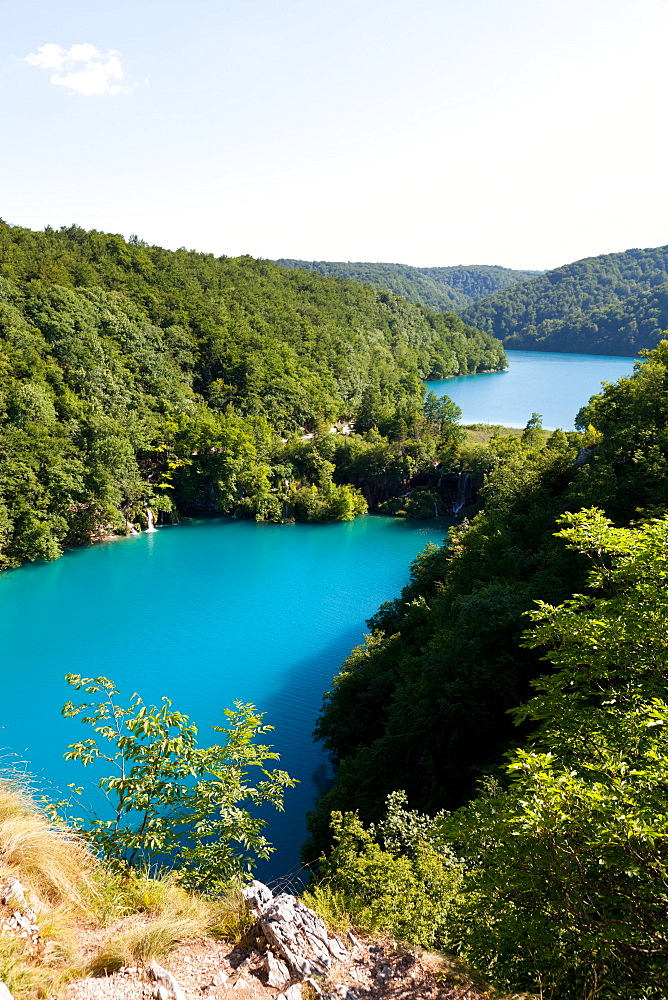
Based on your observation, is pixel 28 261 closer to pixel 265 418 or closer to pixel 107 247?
pixel 107 247

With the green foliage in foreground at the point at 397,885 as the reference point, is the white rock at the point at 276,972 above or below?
above

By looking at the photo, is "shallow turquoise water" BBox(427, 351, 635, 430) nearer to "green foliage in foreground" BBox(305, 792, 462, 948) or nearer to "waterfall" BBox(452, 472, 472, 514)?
"waterfall" BBox(452, 472, 472, 514)

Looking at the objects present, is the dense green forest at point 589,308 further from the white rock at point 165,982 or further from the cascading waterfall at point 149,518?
the white rock at point 165,982

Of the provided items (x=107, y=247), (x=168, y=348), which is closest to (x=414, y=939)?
(x=168, y=348)

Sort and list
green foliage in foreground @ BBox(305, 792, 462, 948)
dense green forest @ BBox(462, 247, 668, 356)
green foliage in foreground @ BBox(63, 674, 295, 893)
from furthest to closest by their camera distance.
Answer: dense green forest @ BBox(462, 247, 668, 356) < green foliage in foreground @ BBox(305, 792, 462, 948) < green foliage in foreground @ BBox(63, 674, 295, 893)

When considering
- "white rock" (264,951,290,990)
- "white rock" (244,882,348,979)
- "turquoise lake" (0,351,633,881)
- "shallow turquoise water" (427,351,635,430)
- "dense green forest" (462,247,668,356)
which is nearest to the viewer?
"white rock" (264,951,290,990)

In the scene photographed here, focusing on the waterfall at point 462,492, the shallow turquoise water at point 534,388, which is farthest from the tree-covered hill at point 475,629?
the shallow turquoise water at point 534,388

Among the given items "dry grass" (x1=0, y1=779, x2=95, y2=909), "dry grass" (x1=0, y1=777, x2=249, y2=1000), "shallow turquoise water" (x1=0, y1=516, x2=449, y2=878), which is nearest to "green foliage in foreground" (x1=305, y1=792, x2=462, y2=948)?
"dry grass" (x1=0, y1=777, x2=249, y2=1000)
